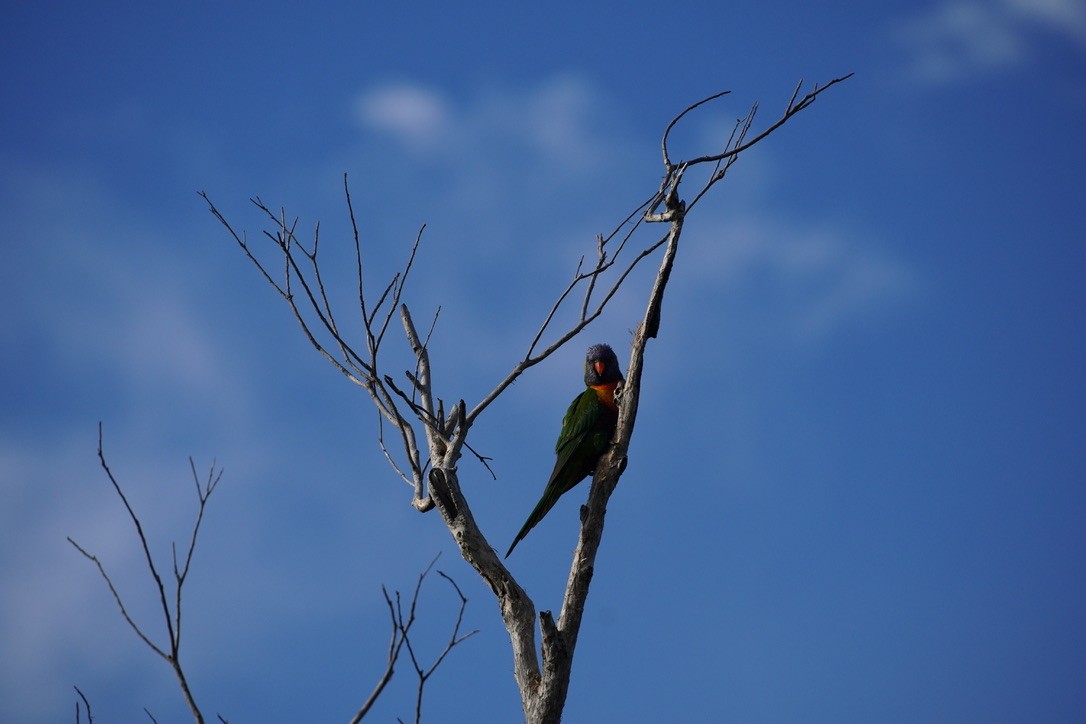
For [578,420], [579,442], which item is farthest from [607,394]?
[579,442]

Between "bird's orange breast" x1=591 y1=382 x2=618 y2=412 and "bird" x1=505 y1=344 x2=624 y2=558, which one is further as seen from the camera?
"bird's orange breast" x1=591 y1=382 x2=618 y2=412

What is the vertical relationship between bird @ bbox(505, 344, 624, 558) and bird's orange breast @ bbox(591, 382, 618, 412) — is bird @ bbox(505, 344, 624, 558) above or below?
below

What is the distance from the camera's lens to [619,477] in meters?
4.75

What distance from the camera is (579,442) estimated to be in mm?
5352

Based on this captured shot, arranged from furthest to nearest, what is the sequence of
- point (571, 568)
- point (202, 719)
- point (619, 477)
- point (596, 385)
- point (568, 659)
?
point (596, 385)
point (619, 477)
point (571, 568)
point (568, 659)
point (202, 719)

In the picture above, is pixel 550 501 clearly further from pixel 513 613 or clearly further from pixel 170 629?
pixel 170 629

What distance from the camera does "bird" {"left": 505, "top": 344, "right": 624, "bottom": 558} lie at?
528 centimetres

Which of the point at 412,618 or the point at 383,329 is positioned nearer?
the point at 412,618

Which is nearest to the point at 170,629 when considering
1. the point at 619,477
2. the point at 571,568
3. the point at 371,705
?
the point at 371,705

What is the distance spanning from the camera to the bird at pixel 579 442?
17.3ft

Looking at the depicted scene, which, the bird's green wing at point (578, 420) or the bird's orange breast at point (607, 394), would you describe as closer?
the bird's green wing at point (578, 420)

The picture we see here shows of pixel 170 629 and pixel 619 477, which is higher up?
pixel 619 477

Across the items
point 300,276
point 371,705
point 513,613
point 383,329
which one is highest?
point 300,276

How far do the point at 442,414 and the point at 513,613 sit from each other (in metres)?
1.03
